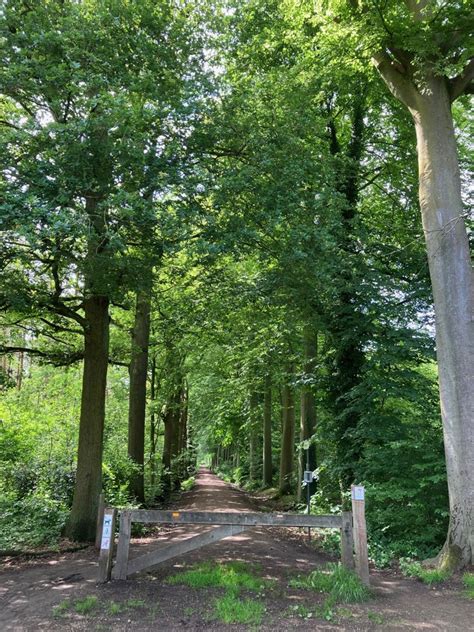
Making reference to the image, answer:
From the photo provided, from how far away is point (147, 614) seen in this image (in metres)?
5.60

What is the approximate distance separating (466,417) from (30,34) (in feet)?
29.0

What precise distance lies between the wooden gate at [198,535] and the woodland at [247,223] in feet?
5.72

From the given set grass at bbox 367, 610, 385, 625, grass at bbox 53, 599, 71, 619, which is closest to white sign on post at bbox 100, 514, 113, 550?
grass at bbox 53, 599, 71, 619

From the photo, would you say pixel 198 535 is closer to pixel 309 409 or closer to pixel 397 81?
pixel 397 81

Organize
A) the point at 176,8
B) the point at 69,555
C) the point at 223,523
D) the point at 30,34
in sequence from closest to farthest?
the point at 223,523, the point at 30,34, the point at 69,555, the point at 176,8

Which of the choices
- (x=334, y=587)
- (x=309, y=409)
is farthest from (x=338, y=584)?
(x=309, y=409)

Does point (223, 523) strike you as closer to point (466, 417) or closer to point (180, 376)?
point (466, 417)

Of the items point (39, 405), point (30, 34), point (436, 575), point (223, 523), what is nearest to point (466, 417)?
point (436, 575)

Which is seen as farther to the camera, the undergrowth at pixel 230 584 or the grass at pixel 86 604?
the grass at pixel 86 604

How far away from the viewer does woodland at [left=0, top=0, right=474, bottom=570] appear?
758cm

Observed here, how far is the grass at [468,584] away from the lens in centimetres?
636

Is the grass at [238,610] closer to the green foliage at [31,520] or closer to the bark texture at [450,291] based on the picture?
the bark texture at [450,291]

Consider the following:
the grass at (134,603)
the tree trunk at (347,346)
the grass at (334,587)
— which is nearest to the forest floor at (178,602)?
the grass at (134,603)

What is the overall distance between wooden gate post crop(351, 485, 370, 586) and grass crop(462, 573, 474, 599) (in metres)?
1.24
